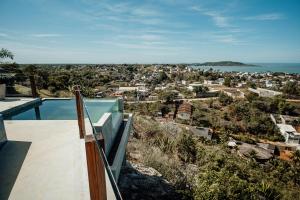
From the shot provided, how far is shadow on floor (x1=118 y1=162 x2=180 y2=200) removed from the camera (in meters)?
5.02

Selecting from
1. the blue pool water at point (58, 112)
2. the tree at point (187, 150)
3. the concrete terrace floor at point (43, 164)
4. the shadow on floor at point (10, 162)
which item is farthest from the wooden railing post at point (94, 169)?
the tree at point (187, 150)

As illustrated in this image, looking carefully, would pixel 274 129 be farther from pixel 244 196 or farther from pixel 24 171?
pixel 24 171

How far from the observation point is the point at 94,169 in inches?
49.3

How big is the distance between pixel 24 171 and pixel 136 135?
7.47m

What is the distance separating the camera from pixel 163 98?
131 ft

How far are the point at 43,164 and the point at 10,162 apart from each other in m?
0.50

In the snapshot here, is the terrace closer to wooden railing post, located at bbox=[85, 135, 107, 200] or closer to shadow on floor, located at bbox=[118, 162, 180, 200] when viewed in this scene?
wooden railing post, located at bbox=[85, 135, 107, 200]

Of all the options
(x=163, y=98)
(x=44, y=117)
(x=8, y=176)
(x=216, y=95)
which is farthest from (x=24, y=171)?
(x=216, y=95)

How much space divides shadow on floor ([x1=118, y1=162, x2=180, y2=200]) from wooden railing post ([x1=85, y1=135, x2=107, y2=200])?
3817mm

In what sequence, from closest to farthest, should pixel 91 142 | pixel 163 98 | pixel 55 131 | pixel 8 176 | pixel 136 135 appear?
pixel 91 142, pixel 8 176, pixel 55 131, pixel 136 135, pixel 163 98

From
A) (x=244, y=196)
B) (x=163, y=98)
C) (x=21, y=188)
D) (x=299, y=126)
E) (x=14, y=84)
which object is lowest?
(x=299, y=126)

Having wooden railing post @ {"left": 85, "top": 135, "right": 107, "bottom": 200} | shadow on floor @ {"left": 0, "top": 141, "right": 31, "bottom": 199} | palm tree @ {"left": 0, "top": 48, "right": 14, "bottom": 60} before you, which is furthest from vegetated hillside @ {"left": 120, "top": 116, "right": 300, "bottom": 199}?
palm tree @ {"left": 0, "top": 48, "right": 14, "bottom": 60}

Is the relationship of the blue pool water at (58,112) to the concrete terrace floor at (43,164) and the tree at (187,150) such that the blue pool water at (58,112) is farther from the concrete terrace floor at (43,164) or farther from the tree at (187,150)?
the tree at (187,150)

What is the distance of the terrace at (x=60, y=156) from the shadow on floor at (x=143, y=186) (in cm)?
162
